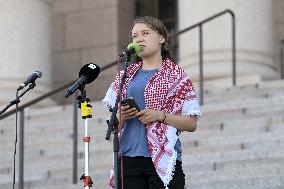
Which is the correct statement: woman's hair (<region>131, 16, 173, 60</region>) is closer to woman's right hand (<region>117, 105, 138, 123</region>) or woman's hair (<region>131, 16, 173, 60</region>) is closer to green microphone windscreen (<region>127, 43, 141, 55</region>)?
green microphone windscreen (<region>127, 43, 141, 55</region>)

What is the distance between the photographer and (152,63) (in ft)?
16.1

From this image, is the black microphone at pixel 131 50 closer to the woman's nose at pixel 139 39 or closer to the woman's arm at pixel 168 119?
the woman's nose at pixel 139 39

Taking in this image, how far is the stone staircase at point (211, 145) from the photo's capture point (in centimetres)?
756

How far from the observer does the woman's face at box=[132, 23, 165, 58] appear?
4848 millimetres

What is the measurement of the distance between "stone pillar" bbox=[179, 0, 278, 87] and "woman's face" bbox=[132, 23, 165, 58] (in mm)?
7111

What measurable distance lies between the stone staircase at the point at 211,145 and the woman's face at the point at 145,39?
2.55 metres

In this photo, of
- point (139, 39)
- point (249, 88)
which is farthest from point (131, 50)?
point (249, 88)

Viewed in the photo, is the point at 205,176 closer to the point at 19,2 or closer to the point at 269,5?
the point at 269,5

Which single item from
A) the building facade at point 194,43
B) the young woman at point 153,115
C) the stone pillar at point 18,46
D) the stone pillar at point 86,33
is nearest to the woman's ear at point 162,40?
the young woman at point 153,115

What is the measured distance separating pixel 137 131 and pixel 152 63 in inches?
16.7

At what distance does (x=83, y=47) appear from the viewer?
1631 cm

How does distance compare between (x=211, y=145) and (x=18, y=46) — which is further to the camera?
(x=18, y=46)

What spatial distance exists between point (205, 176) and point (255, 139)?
1062mm

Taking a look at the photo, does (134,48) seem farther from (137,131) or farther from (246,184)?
(246,184)
